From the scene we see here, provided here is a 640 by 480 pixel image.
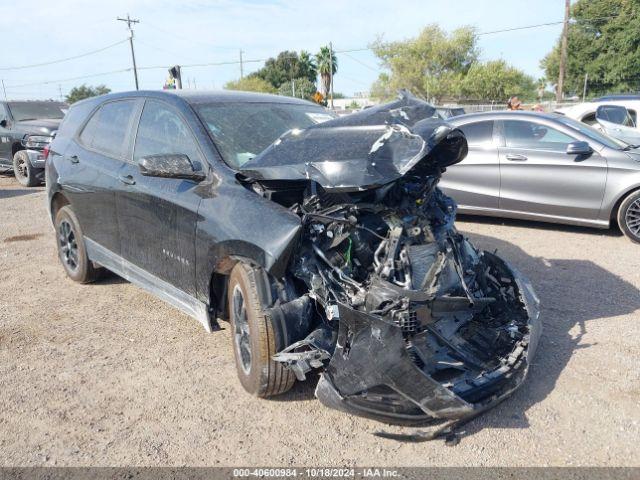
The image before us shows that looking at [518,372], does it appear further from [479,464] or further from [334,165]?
[334,165]

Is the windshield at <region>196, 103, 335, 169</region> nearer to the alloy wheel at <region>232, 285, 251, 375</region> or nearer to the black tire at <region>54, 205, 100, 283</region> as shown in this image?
the alloy wheel at <region>232, 285, 251, 375</region>

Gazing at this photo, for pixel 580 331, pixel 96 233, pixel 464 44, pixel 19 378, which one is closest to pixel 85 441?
pixel 19 378

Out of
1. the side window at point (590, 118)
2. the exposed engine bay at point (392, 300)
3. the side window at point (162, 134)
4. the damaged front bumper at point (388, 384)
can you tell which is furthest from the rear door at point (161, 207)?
the side window at point (590, 118)

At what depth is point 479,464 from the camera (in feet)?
8.61

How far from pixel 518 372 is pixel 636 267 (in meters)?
3.41

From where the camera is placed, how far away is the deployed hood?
9.81 feet

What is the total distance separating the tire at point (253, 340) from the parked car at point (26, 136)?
10.8 metres

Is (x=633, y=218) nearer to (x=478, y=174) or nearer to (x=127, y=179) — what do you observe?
(x=478, y=174)

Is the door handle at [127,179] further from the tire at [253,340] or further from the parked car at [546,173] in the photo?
the parked car at [546,173]

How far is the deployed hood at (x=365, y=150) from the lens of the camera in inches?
118

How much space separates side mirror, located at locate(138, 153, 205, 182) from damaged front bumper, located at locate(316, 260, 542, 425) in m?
1.46

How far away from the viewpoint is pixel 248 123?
4.07 m

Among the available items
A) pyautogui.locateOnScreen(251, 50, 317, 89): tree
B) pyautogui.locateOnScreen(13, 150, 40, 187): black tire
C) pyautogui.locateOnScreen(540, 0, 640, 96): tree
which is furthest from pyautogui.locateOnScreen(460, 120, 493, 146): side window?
pyautogui.locateOnScreen(251, 50, 317, 89): tree

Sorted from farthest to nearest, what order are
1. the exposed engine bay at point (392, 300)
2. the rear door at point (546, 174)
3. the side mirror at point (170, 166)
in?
the rear door at point (546, 174) → the side mirror at point (170, 166) → the exposed engine bay at point (392, 300)
